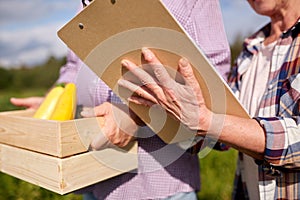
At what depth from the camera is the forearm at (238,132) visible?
1111mm

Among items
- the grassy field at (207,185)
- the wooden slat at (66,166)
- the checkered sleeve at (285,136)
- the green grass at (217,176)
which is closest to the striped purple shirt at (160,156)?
the wooden slat at (66,166)

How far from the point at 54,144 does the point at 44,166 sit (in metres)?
0.10

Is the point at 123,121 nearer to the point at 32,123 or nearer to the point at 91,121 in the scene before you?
the point at 91,121

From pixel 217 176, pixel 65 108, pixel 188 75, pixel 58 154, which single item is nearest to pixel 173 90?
pixel 188 75

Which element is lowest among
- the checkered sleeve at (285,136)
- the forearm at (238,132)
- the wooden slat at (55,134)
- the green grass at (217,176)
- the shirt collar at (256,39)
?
the green grass at (217,176)

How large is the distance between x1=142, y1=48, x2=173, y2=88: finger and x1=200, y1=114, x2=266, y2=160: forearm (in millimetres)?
175

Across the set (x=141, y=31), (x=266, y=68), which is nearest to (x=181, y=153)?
(x=266, y=68)

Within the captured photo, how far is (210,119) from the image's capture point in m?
1.10

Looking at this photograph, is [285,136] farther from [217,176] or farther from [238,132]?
[217,176]

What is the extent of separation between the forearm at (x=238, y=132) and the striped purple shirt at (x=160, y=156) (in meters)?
0.25

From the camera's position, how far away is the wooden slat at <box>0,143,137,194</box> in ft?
3.77

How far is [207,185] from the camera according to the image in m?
3.19

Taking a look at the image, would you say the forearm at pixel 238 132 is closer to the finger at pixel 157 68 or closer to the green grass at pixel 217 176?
the finger at pixel 157 68

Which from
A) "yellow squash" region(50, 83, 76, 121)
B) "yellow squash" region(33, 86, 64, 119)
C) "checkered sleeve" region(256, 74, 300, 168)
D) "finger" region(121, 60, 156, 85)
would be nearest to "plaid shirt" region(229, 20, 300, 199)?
"checkered sleeve" region(256, 74, 300, 168)
